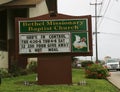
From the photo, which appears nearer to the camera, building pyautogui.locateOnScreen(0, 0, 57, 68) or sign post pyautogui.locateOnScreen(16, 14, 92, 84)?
sign post pyautogui.locateOnScreen(16, 14, 92, 84)

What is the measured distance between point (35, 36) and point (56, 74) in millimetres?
2239

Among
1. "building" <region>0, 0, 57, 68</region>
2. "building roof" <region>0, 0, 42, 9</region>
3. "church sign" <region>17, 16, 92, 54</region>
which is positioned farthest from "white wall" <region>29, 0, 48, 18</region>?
"church sign" <region>17, 16, 92, 54</region>

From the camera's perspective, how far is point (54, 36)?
883 inches

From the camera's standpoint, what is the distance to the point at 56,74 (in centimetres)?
2255

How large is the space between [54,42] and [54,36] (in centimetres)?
31

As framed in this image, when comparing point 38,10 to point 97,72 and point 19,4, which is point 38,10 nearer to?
point 19,4

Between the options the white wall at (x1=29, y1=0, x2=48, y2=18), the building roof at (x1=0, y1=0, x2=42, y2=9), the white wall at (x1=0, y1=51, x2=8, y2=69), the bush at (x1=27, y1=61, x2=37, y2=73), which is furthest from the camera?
the white wall at (x1=29, y1=0, x2=48, y2=18)

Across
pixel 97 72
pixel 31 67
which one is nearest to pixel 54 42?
pixel 97 72

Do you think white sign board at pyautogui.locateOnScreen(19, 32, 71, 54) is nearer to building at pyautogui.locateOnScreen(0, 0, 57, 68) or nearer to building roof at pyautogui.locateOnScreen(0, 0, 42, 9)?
building at pyautogui.locateOnScreen(0, 0, 57, 68)

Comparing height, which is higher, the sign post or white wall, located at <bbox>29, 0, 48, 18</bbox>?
white wall, located at <bbox>29, 0, 48, 18</bbox>

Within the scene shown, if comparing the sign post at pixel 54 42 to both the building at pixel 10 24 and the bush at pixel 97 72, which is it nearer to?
the bush at pixel 97 72

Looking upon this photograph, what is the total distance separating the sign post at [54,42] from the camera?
22.3m

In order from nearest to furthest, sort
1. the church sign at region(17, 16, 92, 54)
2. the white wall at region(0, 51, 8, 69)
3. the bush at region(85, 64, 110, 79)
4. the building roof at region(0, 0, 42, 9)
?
the church sign at region(17, 16, 92, 54)
the bush at region(85, 64, 110, 79)
the building roof at region(0, 0, 42, 9)
the white wall at region(0, 51, 8, 69)

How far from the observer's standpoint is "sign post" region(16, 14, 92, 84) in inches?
880
